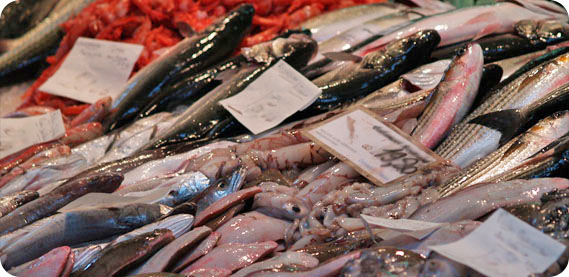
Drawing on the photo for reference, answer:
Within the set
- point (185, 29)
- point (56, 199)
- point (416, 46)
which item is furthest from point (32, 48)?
point (416, 46)

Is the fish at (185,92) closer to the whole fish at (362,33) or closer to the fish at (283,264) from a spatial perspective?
the whole fish at (362,33)

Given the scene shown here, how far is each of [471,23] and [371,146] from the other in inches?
63.5

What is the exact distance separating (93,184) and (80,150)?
782 millimetres

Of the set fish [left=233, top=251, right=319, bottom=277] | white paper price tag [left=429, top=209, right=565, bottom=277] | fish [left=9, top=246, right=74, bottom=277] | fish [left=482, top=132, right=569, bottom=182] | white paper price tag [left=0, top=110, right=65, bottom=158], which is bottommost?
white paper price tag [left=0, top=110, right=65, bottom=158]

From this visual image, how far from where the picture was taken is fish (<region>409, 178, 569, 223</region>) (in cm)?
197

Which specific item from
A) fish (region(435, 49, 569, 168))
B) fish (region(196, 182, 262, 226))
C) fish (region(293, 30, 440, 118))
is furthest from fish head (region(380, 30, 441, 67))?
fish (region(196, 182, 262, 226))

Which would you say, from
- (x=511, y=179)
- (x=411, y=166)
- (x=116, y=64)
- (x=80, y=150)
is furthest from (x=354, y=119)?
(x=116, y=64)

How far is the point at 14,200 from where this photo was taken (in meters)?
2.59

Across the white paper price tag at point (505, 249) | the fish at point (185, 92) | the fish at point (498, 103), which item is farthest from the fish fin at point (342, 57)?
the white paper price tag at point (505, 249)

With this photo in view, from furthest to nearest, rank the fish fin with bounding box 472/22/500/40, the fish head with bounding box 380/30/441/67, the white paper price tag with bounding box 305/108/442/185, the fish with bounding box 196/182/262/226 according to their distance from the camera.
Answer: the fish fin with bounding box 472/22/500/40 → the fish head with bounding box 380/30/441/67 → the white paper price tag with bounding box 305/108/442/185 → the fish with bounding box 196/182/262/226

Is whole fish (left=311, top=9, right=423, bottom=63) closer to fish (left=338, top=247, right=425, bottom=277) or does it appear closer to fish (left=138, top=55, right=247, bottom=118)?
fish (left=138, top=55, right=247, bottom=118)

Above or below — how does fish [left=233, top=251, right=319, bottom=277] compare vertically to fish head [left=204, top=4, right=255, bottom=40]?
below

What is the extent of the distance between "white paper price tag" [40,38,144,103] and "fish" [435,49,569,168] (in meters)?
2.47

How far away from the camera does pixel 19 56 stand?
15.3 ft
